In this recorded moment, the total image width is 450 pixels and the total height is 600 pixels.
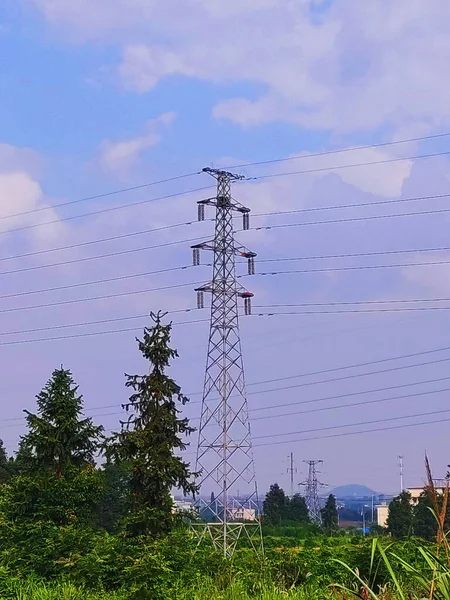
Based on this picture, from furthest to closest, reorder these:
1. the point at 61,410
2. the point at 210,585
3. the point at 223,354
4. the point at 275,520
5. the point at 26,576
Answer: the point at 275,520
the point at 223,354
the point at 61,410
the point at 26,576
the point at 210,585

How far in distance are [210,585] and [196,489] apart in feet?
25.5

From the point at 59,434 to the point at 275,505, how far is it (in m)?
52.8

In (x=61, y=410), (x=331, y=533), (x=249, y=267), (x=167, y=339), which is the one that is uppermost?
(x=249, y=267)

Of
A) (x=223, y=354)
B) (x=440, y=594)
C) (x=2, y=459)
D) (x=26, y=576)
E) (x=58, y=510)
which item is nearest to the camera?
(x=440, y=594)

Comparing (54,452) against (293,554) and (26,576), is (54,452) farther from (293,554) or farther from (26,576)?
(293,554)

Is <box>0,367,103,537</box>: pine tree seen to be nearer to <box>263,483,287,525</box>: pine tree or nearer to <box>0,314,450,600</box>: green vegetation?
<box>0,314,450,600</box>: green vegetation

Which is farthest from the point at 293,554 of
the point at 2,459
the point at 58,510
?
the point at 2,459

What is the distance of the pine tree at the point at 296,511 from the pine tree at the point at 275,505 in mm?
570

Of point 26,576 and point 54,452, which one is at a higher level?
point 54,452

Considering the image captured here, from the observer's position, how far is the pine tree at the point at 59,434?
17703mm

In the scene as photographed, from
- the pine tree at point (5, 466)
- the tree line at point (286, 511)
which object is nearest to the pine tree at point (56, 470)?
the pine tree at point (5, 466)

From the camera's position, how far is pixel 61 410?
18250mm

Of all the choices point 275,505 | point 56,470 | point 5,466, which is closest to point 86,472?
point 56,470

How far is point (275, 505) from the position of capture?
224 ft
